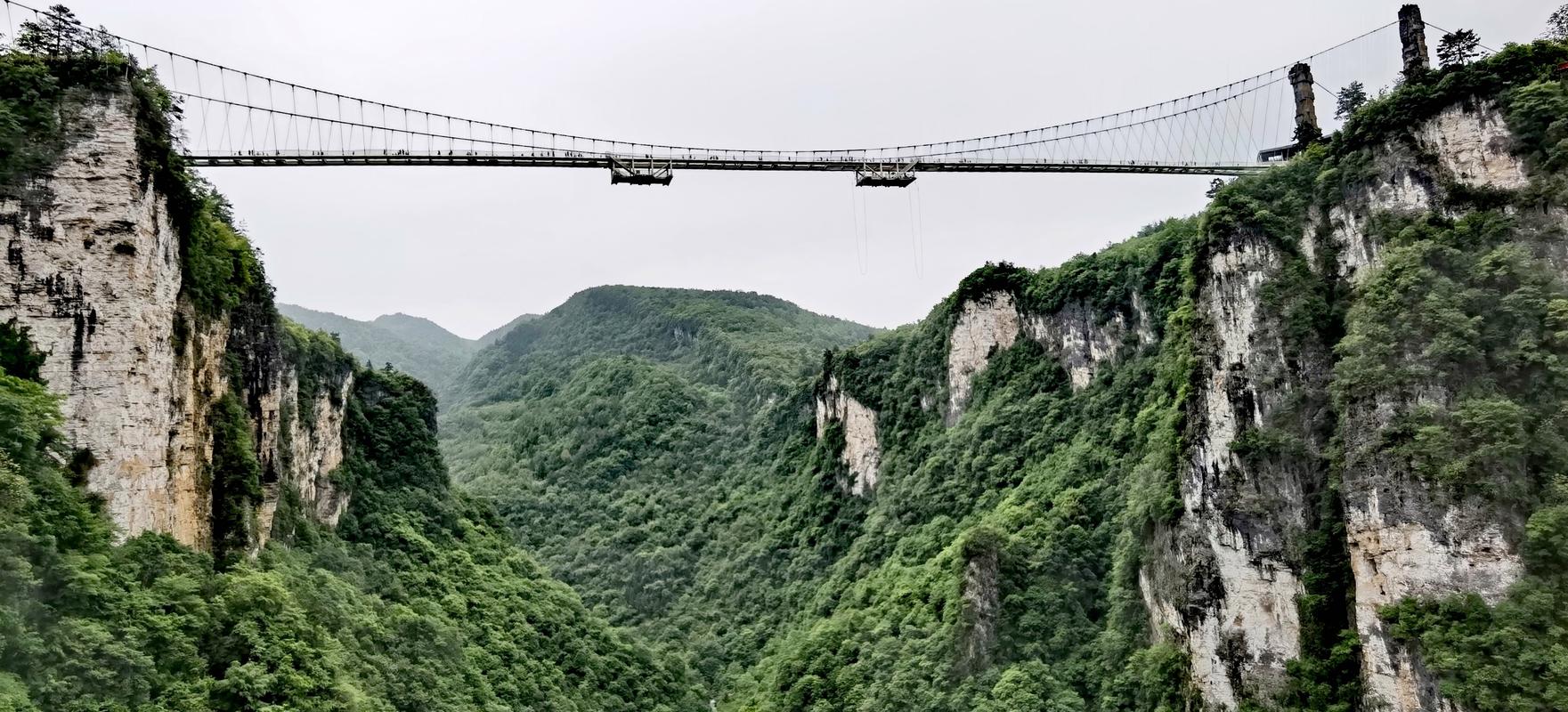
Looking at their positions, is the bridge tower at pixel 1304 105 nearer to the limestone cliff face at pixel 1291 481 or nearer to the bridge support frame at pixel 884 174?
the limestone cliff face at pixel 1291 481

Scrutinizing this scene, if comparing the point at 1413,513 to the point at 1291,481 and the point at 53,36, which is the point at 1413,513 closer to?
the point at 1291,481

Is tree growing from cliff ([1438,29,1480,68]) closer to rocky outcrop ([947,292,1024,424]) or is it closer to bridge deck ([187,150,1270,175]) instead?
bridge deck ([187,150,1270,175])

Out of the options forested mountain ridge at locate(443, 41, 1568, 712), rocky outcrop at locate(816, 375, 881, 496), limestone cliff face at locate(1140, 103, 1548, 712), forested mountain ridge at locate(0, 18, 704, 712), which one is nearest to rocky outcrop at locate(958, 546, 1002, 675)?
forested mountain ridge at locate(443, 41, 1568, 712)

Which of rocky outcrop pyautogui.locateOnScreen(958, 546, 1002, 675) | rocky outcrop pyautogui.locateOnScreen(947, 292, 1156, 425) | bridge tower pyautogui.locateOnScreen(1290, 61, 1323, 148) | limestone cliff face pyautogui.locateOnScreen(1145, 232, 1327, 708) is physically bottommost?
rocky outcrop pyautogui.locateOnScreen(958, 546, 1002, 675)

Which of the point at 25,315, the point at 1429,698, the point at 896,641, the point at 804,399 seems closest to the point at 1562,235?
the point at 1429,698

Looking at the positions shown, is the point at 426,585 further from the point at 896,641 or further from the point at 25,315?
the point at 25,315

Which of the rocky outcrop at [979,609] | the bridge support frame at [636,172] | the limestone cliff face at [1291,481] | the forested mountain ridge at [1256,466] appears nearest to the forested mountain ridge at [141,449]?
the bridge support frame at [636,172]
